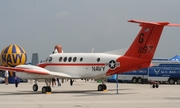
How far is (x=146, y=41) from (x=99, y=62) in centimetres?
385

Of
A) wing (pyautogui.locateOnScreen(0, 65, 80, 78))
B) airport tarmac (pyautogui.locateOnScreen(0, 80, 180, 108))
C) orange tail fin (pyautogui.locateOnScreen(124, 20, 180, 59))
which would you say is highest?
orange tail fin (pyautogui.locateOnScreen(124, 20, 180, 59))

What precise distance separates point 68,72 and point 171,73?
79.4 ft

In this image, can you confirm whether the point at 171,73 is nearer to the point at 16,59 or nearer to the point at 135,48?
the point at 16,59

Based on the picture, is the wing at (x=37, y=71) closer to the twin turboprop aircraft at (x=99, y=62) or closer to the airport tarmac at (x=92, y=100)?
the twin turboprop aircraft at (x=99, y=62)

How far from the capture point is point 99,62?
29141 millimetres

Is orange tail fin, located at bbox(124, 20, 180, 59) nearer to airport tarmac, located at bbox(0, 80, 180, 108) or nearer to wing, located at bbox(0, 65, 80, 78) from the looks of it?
airport tarmac, located at bbox(0, 80, 180, 108)

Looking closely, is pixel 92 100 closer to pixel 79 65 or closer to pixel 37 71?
pixel 79 65

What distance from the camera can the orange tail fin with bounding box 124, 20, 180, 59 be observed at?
27219 millimetres

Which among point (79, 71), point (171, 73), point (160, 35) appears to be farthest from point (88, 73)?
point (171, 73)

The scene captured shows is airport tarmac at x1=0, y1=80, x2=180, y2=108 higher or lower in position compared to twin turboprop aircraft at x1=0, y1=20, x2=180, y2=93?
lower

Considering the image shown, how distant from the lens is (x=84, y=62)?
29.8m

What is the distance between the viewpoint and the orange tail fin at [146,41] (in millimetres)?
27219

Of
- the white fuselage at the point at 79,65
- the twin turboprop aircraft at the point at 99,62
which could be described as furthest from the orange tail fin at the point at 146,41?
the white fuselage at the point at 79,65

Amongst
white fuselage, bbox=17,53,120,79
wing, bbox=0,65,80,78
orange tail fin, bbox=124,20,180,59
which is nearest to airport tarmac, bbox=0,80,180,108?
wing, bbox=0,65,80,78
